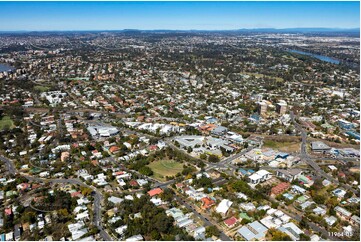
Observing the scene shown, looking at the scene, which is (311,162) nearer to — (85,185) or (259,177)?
(259,177)

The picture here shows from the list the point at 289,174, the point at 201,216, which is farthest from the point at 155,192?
the point at 289,174

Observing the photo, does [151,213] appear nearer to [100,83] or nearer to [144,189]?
[144,189]

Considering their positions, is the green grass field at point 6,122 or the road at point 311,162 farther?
the green grass field at point 6,122

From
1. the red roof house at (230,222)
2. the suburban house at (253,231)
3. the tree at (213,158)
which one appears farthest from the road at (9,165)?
the suburban house at (253,231)

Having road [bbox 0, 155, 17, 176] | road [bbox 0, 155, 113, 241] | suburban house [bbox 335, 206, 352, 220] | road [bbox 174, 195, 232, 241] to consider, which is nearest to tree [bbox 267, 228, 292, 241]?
road [bbox 174, 195, 232, 241]

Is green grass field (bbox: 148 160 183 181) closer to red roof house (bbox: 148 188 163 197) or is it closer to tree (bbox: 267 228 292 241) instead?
red roof house (bbox: 148 188 163 197)

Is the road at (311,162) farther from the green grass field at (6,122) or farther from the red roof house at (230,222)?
the green grass field at (6,122)
